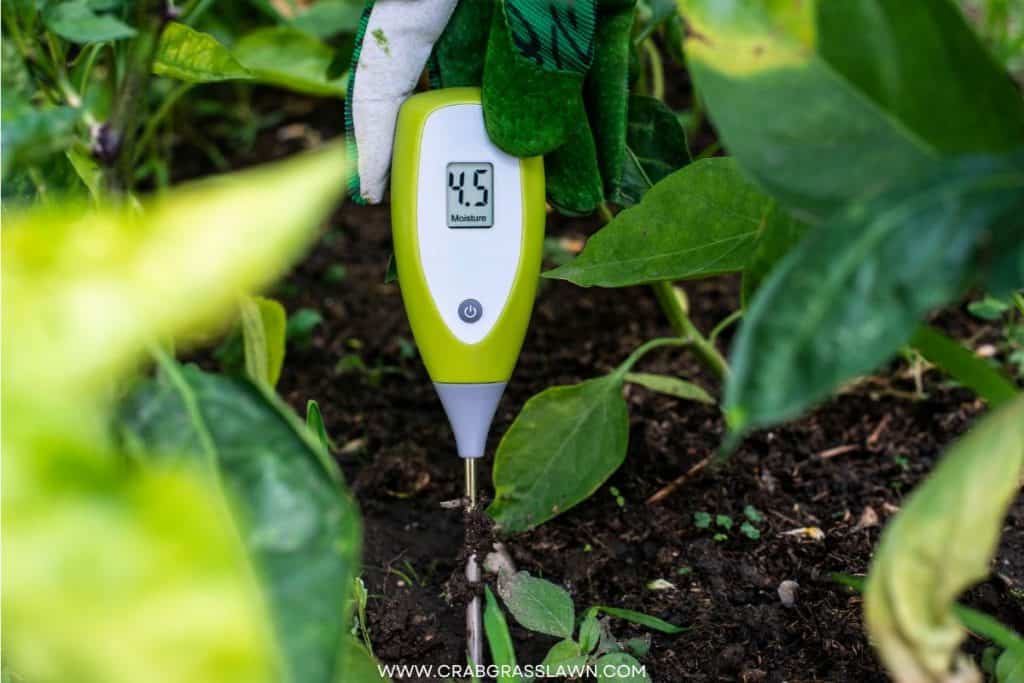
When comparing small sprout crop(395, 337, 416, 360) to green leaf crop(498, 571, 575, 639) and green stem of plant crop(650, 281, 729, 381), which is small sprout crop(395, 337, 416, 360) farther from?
green leaf crop(498, 571, 575, 639)

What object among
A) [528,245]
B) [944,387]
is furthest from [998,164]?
[944,387]

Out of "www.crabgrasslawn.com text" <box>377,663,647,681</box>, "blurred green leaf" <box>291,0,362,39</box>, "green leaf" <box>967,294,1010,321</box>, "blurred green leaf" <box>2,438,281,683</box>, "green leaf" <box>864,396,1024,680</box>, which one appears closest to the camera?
"blurred green leaf" <box>2,438,281,683</box>

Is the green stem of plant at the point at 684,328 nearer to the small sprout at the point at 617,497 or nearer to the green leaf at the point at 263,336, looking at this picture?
the small sprout at the point at 617,497

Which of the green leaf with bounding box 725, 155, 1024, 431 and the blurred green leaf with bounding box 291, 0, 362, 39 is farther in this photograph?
the blurred green leaf with bounding box 291, 0, 362, 39

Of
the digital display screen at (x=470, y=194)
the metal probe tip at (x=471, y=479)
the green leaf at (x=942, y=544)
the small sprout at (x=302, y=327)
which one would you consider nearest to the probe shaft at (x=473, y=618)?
the metal probe tip at (x=471, y=479)

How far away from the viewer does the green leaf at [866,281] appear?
47 centimetres

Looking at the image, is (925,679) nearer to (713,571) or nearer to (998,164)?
(998,164)

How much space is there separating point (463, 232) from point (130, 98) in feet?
1.11

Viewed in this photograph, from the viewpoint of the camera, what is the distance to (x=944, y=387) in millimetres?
1334

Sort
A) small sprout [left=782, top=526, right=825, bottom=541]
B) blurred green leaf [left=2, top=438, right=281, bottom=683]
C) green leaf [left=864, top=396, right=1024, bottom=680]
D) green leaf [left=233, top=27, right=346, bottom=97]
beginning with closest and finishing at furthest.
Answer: blurred green leaf [left=2, top=438, right=281, bottom=683]
green leaf [left=864, top=396, right=1024, bottom=680]
small sprout [left=782, top=526, right=825, bottom=541]
green leaf [left=233, top=27, right=346, bottom=97]

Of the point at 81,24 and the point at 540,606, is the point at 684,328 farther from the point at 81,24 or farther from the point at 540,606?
the point at 81,24

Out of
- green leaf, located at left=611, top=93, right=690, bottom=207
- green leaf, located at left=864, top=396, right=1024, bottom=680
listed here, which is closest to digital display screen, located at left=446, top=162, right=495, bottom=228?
green leaf, located at left=611, top=93, right=690, bottom=207

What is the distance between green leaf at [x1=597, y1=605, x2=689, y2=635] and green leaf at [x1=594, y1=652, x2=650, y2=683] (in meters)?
0.07

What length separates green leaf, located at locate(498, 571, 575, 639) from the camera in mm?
907
